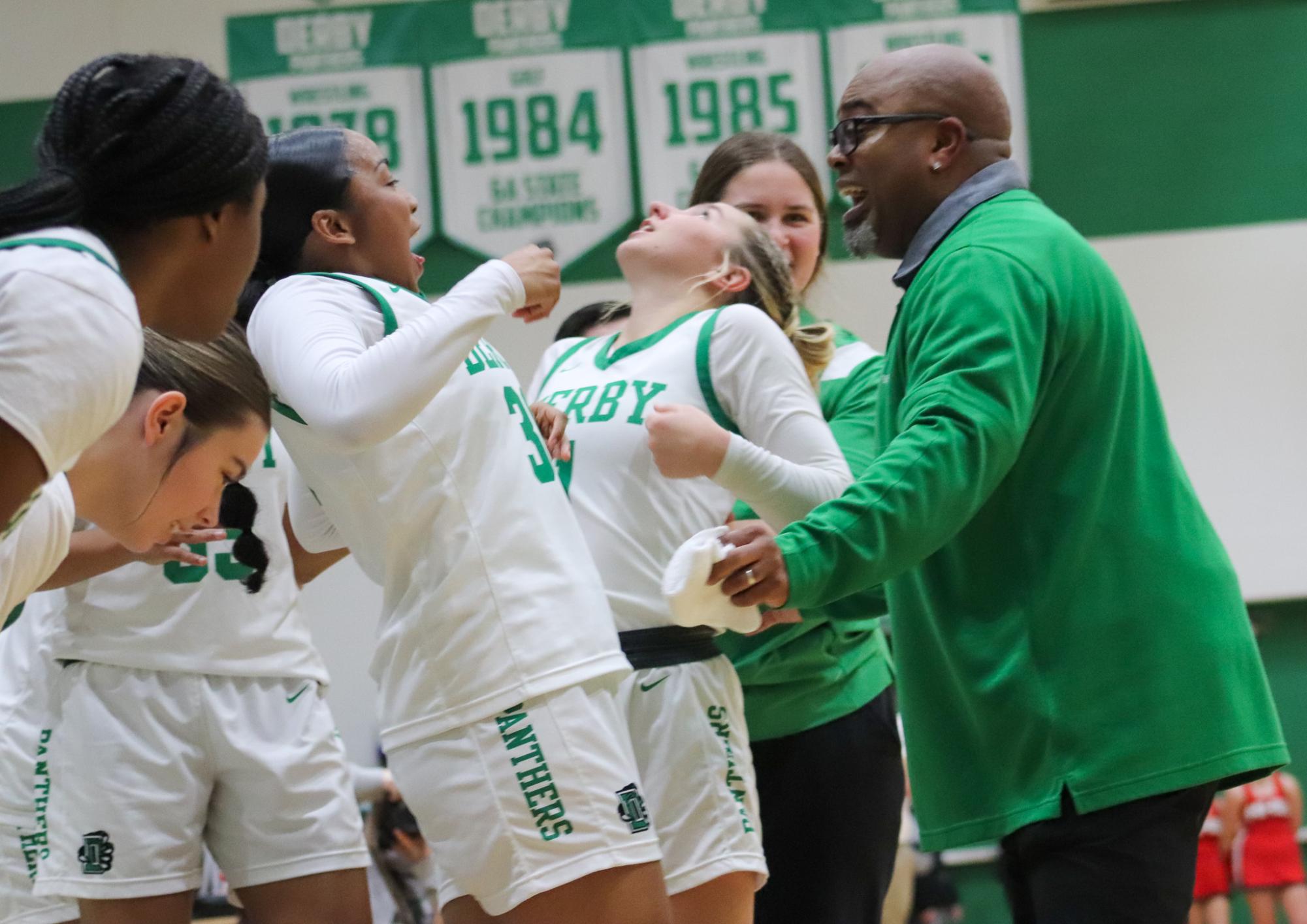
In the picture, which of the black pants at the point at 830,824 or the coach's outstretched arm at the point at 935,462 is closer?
the coach's outstretched arm at the point at 935,462

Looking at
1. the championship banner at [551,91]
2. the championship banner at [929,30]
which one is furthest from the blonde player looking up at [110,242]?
the championship banner at [929,30]

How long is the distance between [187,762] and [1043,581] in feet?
5.87

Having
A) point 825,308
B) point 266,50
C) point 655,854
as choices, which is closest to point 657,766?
point 655,854

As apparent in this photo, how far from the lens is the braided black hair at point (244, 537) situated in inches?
118

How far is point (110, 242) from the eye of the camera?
1.56 metres

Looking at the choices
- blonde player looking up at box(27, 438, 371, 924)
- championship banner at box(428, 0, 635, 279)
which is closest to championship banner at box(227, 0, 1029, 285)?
championship banner at box(428, 0, 635, 279)

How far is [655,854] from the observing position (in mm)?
2188

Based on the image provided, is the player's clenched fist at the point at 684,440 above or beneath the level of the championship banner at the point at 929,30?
beneath

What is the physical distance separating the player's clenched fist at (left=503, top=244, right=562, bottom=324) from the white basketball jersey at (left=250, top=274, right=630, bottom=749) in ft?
0.51

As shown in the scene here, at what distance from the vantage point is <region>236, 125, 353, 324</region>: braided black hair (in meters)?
2.48

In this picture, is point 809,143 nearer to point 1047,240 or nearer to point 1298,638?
point 1298,638

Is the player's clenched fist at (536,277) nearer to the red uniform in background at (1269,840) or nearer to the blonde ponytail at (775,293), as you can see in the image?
the blonde ponytail at (775,293)

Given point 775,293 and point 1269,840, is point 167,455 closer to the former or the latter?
point 775,293

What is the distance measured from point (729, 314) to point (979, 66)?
2.16ft
